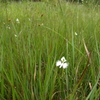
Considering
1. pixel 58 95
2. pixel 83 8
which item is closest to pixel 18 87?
pixel 58 95

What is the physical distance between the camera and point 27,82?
65 cm

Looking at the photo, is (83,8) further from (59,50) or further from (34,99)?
(34,99)

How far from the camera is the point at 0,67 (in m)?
0.68

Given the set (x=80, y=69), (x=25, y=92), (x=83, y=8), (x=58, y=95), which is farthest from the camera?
(x=83, y=8)

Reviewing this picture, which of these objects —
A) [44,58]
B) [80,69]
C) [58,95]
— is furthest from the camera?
[44,58]

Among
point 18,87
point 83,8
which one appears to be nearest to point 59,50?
point 18,87

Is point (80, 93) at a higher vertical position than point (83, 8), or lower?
lower

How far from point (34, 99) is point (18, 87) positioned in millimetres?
99

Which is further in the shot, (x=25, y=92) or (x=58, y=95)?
(x=58, y=95)

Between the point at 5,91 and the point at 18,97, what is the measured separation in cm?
12

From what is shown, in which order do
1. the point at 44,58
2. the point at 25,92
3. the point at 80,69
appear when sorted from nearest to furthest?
the point at 25,92
the point at 80,69
the point at 44,58

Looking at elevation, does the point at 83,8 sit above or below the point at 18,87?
above

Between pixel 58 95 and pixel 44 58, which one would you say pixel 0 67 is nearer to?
pixel 58 95

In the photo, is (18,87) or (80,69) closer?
(18,87)
